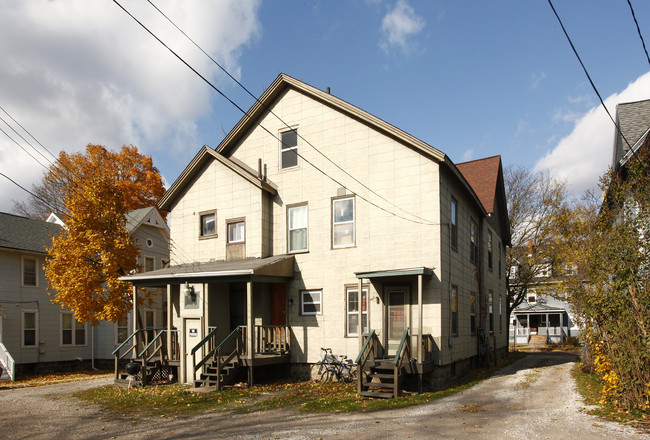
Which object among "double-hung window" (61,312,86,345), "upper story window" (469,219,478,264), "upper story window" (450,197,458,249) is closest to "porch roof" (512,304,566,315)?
"upper story window" (469,219,478,264)

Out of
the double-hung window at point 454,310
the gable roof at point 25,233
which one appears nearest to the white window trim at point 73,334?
the gable roof at point 25,233

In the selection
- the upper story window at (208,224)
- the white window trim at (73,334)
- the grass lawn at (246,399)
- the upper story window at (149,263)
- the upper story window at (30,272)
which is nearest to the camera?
the grass lawn at (246,399)

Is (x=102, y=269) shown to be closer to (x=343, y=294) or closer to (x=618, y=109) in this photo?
(x=343, y=294)

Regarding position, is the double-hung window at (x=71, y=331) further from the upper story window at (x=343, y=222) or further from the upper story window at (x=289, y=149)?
the upper story window at (x=343, y=222)

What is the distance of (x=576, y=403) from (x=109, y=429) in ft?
33.5

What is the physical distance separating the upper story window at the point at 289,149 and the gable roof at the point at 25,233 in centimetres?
1258

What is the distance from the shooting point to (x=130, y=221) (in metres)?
26.4

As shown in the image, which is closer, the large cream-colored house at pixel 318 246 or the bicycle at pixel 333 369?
the large cream-colored house at pixel 318 246

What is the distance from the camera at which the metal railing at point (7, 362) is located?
20.2m

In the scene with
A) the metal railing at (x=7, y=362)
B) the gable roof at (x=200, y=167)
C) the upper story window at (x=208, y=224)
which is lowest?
the metal railing at (x=7, y=362)

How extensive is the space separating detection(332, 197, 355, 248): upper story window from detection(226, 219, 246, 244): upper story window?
3.25 meters

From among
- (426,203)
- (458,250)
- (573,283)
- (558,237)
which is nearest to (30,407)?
(426,203)

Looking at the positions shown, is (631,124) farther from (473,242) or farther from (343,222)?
(343,222)

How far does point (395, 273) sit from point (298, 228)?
4.22 m
